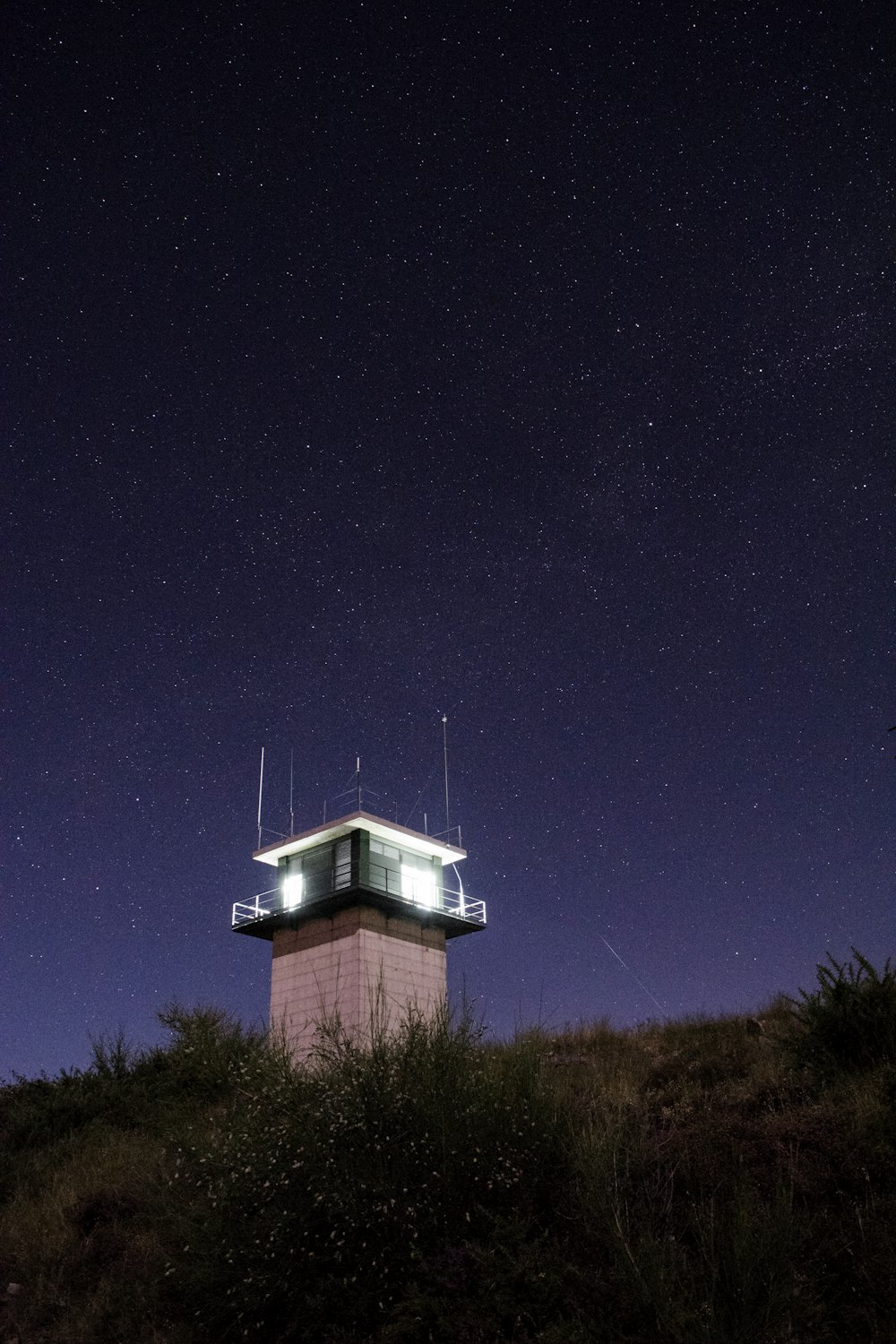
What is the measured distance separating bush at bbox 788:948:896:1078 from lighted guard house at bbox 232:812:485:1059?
50.4 ft

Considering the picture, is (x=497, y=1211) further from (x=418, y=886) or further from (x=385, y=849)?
(x=418, y=886)

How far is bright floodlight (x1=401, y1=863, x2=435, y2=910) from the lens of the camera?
29.8 meters

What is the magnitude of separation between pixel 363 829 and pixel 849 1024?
1906cm

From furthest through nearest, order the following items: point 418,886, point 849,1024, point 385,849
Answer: point 418,886, point 385,849, point 849,1024

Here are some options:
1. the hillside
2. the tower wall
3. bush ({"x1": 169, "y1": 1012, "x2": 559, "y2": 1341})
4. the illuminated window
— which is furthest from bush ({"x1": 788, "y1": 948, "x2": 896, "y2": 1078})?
the illuminated window

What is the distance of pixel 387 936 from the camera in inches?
1112

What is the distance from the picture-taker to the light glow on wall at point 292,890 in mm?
29766

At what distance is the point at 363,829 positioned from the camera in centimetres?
2916

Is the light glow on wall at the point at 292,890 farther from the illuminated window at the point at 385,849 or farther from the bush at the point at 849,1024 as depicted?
the bush at the point at 849,1024

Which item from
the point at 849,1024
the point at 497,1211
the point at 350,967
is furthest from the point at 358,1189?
the point at 350,967

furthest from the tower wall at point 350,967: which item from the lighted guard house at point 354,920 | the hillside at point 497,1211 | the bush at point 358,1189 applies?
the bush at point 358,1189

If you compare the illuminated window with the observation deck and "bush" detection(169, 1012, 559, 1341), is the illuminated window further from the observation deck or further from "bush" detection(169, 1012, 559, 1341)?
"bush" detection(169, 1012, 559, 1341)

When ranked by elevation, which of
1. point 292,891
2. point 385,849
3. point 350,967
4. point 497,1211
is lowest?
point 497,1211

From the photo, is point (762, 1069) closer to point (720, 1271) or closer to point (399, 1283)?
point (720, 1271)
